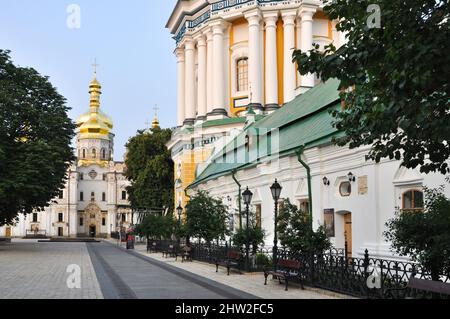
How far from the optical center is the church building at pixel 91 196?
95562 millimetres

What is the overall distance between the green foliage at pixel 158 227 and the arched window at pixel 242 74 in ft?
40.4

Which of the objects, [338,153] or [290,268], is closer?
[290,268]

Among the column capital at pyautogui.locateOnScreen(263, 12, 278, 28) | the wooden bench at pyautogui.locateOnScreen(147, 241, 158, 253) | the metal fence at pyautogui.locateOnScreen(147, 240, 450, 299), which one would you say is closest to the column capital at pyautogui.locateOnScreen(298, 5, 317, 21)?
the column capital at pyautogui.locateOnScreen(263, 12, 278, 28)

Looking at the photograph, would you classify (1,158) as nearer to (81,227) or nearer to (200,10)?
(200,10)

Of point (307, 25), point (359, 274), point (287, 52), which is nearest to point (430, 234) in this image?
point (359, 274)

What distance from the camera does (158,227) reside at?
3788 centimetres

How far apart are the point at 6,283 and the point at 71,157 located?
2307 cm

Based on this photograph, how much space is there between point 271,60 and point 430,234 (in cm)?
3566

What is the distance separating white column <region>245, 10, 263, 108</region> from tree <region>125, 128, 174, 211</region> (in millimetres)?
11699

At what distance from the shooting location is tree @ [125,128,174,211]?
5184 cm

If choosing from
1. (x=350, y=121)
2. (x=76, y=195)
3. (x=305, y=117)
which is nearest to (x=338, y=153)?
(x=305, y=117)

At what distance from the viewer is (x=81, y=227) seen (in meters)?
99.4

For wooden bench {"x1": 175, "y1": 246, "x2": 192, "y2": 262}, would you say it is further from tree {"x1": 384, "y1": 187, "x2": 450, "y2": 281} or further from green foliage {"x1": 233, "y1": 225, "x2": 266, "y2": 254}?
tree {"x1": 384, "y1": 187, "x2": 450, "y2": 281}

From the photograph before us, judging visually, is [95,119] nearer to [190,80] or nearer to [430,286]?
[190,80]
